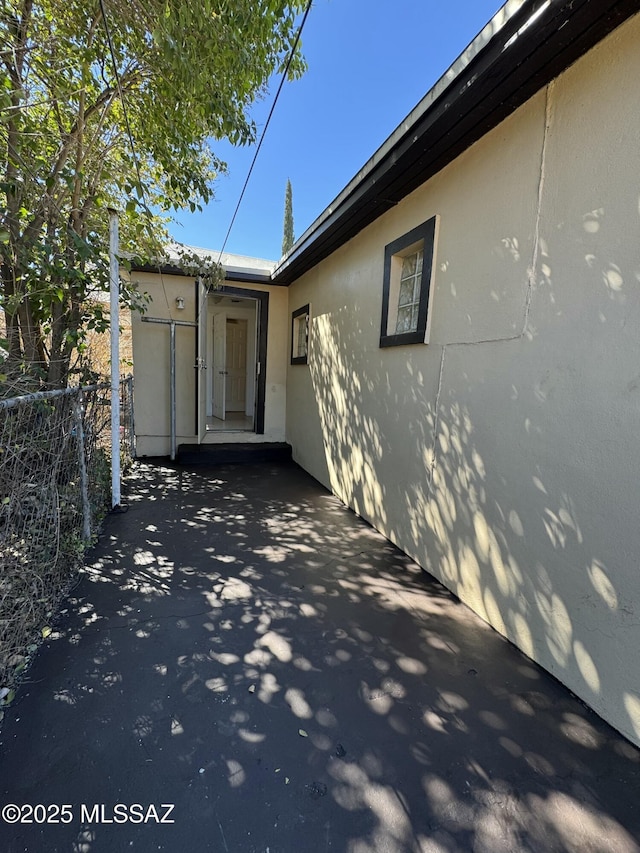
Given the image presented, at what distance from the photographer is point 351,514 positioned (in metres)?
3.96

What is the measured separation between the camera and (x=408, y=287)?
313 centimetres

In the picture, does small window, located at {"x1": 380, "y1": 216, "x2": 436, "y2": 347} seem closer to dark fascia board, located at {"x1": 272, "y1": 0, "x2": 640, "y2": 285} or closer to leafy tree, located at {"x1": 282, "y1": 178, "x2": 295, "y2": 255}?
dark fascia board, located at {"x1": 272, "y1": 0, "x2": 640, "y2": 285}

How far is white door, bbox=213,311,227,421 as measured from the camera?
7.95 m

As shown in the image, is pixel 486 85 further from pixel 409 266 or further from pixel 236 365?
pixel 236 365

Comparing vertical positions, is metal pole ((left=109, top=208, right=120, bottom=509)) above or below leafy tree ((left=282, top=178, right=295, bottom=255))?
below

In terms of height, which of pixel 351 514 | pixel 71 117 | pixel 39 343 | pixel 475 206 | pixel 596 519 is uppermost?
pixel 71 117

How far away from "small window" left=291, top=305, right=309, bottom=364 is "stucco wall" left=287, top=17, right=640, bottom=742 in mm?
2635

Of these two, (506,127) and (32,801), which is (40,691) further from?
(506,127)

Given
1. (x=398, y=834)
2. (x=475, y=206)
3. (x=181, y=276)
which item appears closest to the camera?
(x=398, y=834)

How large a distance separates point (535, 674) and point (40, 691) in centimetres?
236

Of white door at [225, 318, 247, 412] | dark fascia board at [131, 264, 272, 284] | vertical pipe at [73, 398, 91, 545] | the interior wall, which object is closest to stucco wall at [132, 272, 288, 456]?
dark fascia board at [131, 264, 272, 284]

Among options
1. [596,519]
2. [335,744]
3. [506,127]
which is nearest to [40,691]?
[335,744]

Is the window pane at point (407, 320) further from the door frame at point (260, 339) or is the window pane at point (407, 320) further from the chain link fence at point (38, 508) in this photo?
the door frame at point (260, 339)

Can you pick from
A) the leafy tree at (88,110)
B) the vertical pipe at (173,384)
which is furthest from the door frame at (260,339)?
the leafy tree at (88,110)
